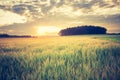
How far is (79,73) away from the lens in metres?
2.83

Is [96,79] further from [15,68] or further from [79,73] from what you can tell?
[15,68]

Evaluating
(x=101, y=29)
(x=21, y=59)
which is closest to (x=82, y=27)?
(x=101, y=29)

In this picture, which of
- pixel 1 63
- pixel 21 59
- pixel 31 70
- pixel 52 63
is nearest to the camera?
pixel 31 70

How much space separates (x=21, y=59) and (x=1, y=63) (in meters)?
0.43

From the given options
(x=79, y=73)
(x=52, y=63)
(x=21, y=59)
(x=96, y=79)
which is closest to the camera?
(x=96, y=79)

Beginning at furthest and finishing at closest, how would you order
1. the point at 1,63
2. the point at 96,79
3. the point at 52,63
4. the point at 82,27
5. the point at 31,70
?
1. the point at 82,27
2. the point at 1,63
3. the point at 52,63
4. the point at 31,70
5. the point at 96,79

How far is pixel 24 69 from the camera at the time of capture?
3225mm

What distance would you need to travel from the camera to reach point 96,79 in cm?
264

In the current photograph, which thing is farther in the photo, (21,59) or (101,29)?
(101,29)

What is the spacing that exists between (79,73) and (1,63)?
5.10 ft

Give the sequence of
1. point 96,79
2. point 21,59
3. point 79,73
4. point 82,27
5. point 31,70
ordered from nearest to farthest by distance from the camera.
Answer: point 96,79, point 79,73, point 31,70, point 21,59, point 82,27

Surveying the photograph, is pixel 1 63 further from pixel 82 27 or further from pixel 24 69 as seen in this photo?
pixel 82 27

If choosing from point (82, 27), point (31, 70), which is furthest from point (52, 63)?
point (82, 27)

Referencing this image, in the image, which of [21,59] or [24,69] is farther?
[21,59]
